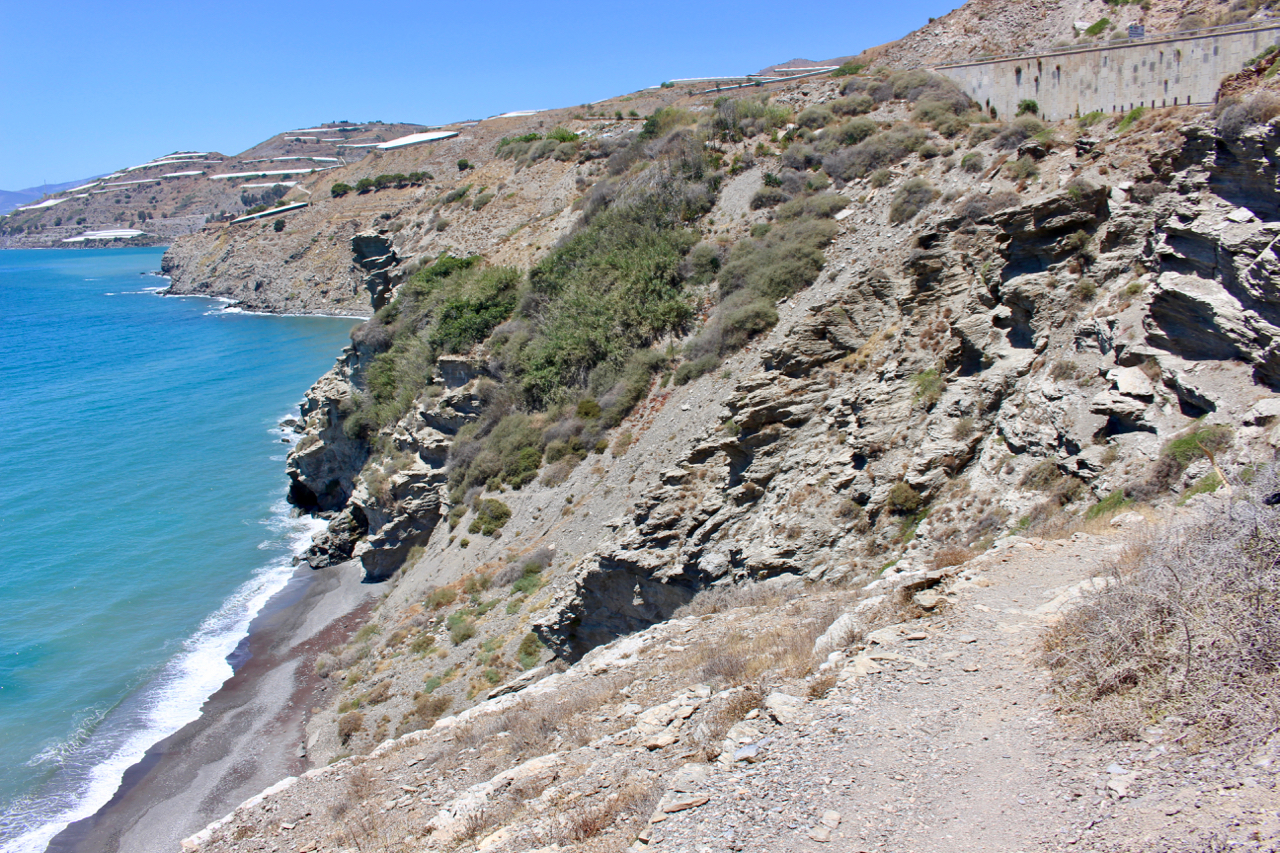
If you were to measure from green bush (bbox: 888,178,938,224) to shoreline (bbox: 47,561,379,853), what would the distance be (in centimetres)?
1958

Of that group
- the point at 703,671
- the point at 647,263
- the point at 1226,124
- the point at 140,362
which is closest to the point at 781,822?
the point at 703,671

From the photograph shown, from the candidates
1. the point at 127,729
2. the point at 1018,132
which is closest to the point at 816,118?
the point at 1018,132

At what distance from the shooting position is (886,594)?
758cm

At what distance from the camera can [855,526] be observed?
11.0 m

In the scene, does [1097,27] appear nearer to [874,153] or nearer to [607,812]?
[874,153]

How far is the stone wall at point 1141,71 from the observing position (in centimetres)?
1238

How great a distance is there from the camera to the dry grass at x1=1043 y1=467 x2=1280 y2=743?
4.11 meters

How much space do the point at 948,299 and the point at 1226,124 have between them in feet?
17.0

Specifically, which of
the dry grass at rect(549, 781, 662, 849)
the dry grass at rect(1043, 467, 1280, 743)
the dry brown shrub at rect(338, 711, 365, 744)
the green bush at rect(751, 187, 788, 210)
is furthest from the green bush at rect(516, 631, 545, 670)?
the green bush at rect(751, 187, 788, 210)

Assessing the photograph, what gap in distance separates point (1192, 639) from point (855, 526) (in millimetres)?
6486

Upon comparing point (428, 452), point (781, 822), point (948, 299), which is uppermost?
point (948, 299)

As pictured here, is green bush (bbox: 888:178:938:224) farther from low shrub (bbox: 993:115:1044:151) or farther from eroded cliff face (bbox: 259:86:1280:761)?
low shrub (bbox: 993:115:1044:151)

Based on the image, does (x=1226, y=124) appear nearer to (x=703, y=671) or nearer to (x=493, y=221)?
(x=703, y=671)

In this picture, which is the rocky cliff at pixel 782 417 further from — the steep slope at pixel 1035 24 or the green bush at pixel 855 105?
the steep slope at pixel 1035 24
